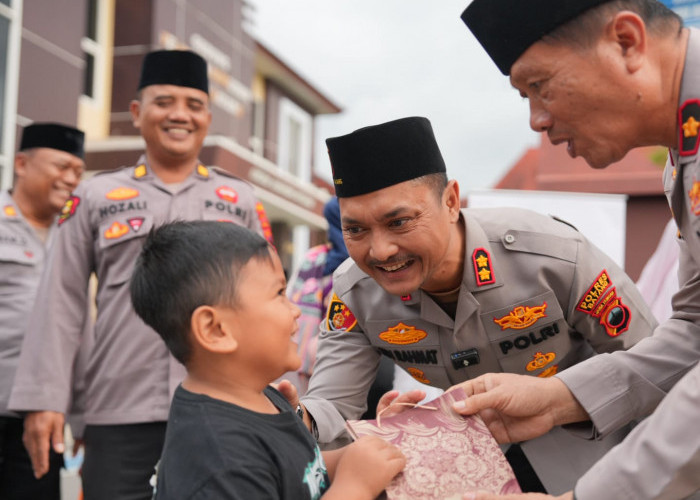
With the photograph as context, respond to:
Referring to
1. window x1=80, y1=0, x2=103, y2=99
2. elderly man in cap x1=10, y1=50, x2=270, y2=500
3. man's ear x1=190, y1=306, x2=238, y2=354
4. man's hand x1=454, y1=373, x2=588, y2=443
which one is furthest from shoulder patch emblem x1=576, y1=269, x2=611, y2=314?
window x1=80, y1=0, x2=103, y2=99

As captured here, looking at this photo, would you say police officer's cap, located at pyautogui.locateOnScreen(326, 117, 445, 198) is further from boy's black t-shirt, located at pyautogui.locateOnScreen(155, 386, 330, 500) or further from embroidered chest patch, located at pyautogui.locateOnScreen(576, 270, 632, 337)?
boy's black t-shirt, located at pyautogui.locateOnScreen(155, 386, 330, 500)

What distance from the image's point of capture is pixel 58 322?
3006 millimetres

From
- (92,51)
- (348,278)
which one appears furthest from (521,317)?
(92,51)

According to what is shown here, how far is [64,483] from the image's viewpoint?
17.7ft

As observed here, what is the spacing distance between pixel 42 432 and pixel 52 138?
1.83m

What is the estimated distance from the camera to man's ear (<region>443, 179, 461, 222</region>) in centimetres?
243

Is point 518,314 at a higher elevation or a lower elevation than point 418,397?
higher

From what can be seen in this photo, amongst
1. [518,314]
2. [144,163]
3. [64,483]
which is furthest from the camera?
[64,483]

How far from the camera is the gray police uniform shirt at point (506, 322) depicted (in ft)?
7.71

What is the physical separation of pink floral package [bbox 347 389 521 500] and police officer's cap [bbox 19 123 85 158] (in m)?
2.97

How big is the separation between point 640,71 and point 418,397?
89cm

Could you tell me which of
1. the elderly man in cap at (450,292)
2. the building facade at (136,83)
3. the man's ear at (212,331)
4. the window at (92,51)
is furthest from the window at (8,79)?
the man's ear at (212,331)

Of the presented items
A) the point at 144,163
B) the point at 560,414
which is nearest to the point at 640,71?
the point at 560,414

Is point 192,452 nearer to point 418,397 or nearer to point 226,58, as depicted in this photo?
point 418,397
